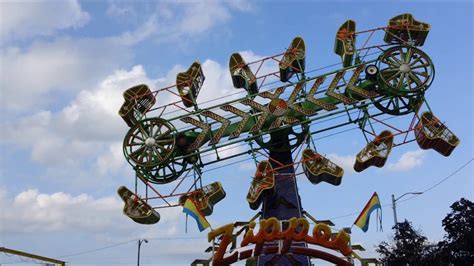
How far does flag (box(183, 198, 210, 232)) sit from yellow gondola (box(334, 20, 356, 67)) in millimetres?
7000

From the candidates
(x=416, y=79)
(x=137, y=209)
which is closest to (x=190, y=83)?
(x=137, y=209)

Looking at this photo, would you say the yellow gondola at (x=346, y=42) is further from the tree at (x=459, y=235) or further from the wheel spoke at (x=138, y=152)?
the tree at (x=459, y=235)

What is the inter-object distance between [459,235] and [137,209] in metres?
16.8

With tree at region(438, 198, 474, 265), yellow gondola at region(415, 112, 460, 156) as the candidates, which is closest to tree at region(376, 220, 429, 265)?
tree at region(438, 198, 474, 265)

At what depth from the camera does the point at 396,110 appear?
19.0 metres

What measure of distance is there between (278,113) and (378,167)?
11.9 ft

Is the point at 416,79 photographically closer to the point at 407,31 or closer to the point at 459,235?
the point at 407,31

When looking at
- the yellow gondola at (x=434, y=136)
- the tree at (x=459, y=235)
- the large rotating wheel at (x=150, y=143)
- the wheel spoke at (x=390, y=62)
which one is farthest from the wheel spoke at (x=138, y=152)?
the tree at (x=459, y=235)

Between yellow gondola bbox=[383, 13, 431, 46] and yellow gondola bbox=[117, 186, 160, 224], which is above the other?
yellow gondola bbox=[383, 13, 431, 46]

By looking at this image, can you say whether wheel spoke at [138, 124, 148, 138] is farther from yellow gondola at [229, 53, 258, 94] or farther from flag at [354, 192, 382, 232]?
flag at [354, 192, 382, 232]

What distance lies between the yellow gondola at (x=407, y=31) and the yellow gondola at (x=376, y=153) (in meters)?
3.68

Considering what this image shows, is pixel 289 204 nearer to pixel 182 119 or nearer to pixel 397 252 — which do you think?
pixel 182 119

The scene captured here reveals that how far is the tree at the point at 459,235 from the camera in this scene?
2759 cm

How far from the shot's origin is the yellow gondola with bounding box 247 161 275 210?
17.8 metres
